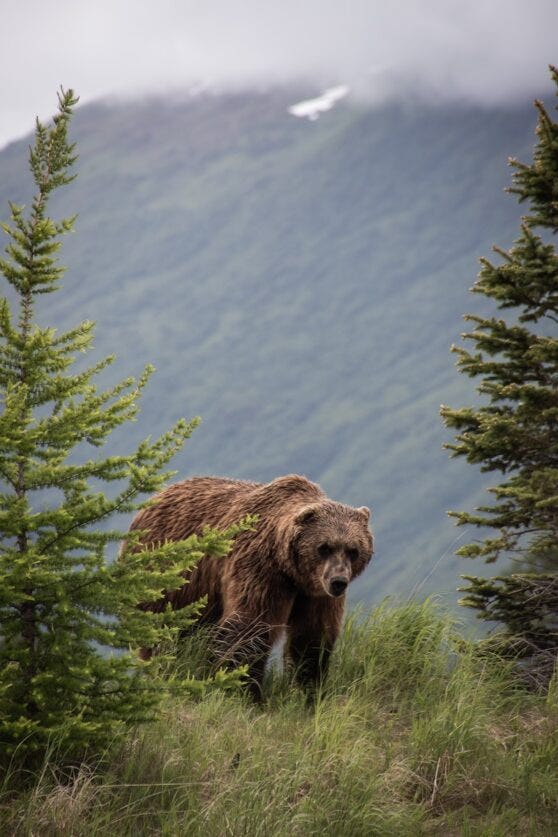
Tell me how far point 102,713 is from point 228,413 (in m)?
173

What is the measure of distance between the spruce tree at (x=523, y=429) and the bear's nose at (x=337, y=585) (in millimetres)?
1329

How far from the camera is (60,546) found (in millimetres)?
4500

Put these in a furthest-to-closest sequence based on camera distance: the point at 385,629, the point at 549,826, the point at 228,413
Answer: the point at 228,413
the point at 385,629
the point at 549,826

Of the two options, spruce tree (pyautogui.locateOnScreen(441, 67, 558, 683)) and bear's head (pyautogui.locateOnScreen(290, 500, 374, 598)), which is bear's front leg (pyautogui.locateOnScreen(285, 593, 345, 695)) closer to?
bear's head (pyautogui.locateOnScreen(290, 500, 374, 598))

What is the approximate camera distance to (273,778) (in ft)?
15.6

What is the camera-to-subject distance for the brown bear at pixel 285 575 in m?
6.76

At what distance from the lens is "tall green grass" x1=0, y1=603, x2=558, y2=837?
4379 mm

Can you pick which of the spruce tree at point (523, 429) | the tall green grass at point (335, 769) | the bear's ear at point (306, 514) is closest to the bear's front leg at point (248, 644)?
the tall green grass at point (335, 769)

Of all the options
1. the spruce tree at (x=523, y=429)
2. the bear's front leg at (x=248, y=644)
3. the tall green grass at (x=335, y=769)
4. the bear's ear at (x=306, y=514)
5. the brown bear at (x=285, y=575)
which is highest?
the spruce tree at (x=523, y=429)

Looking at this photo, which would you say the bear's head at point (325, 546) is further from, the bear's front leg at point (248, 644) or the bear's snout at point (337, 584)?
the bear's front leg at point (248, 644)

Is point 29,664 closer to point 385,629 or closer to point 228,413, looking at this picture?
point 385,629

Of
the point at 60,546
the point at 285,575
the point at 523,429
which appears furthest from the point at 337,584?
the point at 60,546

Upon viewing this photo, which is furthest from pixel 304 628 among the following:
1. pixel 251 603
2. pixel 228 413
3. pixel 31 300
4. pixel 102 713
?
pixel 228 413

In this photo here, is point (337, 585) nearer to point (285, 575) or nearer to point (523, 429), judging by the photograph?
point (285, 575)
